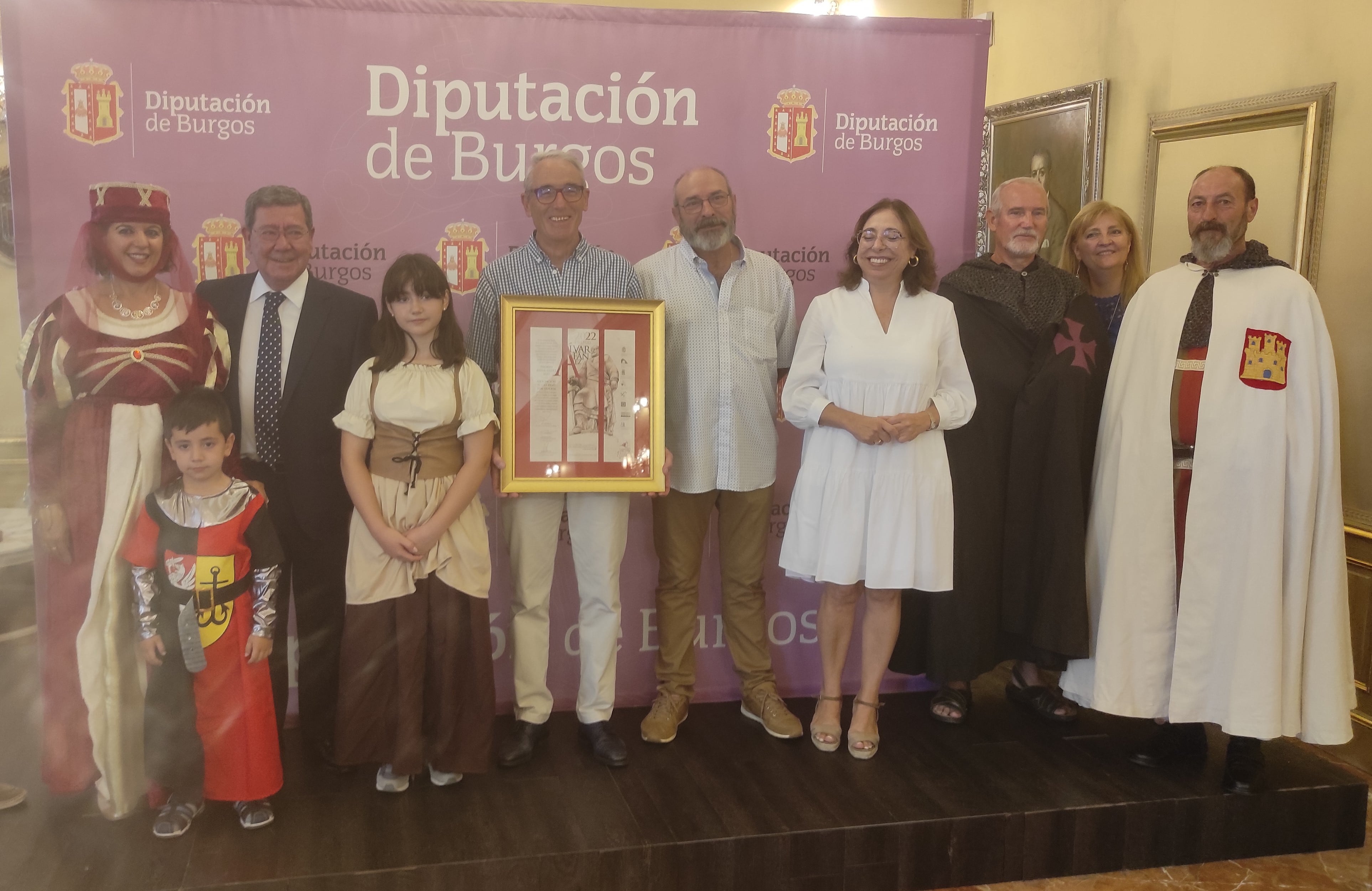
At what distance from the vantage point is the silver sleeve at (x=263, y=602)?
2.65 metres

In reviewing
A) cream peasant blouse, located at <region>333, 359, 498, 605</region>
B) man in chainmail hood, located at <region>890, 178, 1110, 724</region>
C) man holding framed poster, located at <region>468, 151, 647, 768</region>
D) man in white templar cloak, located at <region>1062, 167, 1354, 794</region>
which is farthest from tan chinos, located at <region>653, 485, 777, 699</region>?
man in white templar cloak, located at <region>1062, 167, 1354, 794</region>

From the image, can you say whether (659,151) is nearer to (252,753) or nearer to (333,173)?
(333,173)

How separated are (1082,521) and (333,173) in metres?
2.72

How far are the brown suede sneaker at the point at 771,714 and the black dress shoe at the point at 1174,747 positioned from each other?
1.12 m

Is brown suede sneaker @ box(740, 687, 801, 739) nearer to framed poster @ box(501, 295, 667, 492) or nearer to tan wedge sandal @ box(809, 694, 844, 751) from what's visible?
tan wedge sandal @ box(809, 694, 844, 751)

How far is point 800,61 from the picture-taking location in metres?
3.54

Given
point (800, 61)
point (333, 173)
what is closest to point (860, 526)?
point (800, 61)

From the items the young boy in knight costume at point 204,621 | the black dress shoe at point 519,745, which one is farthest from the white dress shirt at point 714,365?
the young boy in knight costume at point 204,621

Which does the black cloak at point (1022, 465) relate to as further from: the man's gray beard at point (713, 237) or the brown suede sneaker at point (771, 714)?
the man's gray beard at point (713, 237)

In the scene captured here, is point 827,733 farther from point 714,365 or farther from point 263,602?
point 263,602

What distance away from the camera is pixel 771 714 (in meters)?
3.39

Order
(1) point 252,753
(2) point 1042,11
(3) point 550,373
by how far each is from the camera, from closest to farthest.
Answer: (1) point 252,753 → (3) point 550,373 → (2) point 1042,11

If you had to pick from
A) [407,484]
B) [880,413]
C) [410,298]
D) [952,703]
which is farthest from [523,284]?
[952,703]

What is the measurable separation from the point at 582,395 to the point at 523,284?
1.26ft
